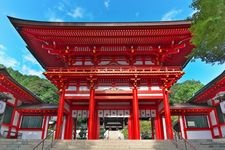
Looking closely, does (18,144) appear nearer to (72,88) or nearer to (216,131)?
(72,88)

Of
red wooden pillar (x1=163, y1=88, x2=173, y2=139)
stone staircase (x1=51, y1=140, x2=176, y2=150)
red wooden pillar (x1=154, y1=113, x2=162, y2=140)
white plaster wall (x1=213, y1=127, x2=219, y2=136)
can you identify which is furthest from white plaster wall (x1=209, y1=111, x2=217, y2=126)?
Result: stone staircase (x1=51, y1=140, x2=176, y2=150)

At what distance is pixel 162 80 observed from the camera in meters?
13.9

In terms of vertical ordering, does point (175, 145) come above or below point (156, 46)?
below

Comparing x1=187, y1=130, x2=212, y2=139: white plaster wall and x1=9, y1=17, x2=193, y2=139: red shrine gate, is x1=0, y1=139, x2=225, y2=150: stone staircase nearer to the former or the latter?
x1=9, y1=17, x2=193, y2=139: red shrine gate

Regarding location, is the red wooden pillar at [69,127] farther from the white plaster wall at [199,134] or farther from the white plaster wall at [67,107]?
the white plaster wall at [199,134]

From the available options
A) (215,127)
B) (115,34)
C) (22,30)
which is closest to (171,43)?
(115,34)

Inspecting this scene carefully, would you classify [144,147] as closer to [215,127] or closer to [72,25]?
[72,25]

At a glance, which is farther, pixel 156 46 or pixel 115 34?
pixel 156 46

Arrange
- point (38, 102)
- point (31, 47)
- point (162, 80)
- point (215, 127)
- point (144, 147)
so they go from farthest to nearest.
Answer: point (38, 102), point (215, 127), point (31, 47), point (162, 80), point (144, 147)

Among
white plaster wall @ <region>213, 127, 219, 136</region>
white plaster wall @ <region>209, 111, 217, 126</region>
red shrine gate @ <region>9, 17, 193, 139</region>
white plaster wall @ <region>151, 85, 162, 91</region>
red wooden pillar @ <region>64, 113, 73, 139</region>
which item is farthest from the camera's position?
white plaster wall @ <region>209, 111, 217, 126</region>

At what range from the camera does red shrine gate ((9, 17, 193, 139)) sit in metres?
13.0

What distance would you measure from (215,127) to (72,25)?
13656 millimetres

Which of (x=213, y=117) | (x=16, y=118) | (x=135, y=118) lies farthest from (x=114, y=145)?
(x=16, y=118)

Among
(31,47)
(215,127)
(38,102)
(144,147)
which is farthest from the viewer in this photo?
(38,102)
